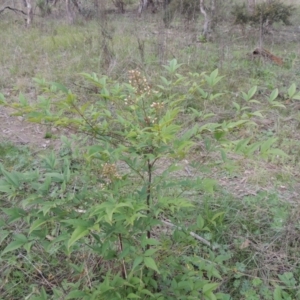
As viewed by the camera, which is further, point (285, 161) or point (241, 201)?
point (285, 161)

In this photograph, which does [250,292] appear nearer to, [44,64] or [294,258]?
[294,258]

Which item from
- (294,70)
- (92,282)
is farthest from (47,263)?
(294,70)

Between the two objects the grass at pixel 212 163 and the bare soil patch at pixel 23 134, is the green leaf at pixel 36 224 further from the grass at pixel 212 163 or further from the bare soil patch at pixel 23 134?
the bare soil patch at pixel 23 134

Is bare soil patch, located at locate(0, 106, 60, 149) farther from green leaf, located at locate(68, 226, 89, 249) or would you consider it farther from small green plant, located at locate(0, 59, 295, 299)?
green leaf, located at locate(68, 226, 89, 249)

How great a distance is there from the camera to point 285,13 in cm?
780

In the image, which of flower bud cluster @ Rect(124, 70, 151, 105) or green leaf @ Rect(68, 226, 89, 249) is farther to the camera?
flower bud cluster @ Rect(124, 70, 151, 105)

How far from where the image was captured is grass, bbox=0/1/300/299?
2.39m

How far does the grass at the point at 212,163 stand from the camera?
2391 mm

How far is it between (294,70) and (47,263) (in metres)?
4.64

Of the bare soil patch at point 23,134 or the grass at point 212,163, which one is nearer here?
the grass at point 212,163

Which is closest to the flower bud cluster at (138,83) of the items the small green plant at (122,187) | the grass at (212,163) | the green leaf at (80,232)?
the small green plant at (122,187)

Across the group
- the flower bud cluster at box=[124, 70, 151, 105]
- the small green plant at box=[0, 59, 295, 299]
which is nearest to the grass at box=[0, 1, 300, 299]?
the small green plant at box=[0, 59, 295, 299]

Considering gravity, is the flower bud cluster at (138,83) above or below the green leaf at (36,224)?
above

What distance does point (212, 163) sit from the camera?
71.0 inches
